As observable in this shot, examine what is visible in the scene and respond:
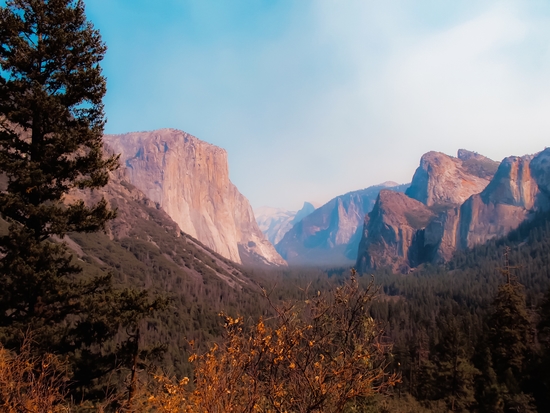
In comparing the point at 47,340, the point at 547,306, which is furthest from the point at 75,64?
the point at 547,306

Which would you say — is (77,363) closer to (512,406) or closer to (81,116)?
(81,116)

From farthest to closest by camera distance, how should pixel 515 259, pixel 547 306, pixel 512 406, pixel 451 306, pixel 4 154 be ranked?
pixel 515 259 → pixel 451 306 → pixel 547 306 → pixel 512 406 → pixel 4 154

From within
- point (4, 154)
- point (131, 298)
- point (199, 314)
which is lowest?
point (199, 314)

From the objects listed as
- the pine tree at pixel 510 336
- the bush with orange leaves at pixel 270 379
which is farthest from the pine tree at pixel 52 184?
the pine tree at pixel 510 336

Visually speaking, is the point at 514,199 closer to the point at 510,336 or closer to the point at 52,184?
the point at 510,336

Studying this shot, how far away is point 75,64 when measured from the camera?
10.9 m

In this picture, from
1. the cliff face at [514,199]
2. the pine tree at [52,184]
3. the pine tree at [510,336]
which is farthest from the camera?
the cliff face at [514,199]

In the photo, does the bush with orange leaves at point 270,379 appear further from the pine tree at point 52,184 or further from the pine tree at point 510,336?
the pine tree at point 510,336

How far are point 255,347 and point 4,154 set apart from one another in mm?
8988

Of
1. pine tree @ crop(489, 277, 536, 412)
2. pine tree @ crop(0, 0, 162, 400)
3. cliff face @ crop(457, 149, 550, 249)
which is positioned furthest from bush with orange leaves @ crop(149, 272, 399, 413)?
cliff face @ crop(457, 149, 550, 249)

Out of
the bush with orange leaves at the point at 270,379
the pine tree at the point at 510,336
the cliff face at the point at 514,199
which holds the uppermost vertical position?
the cliff face at the point at 514,199

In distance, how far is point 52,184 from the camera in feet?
34.1

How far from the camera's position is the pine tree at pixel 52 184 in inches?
370

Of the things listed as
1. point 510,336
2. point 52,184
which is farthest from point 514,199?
point 52,184
